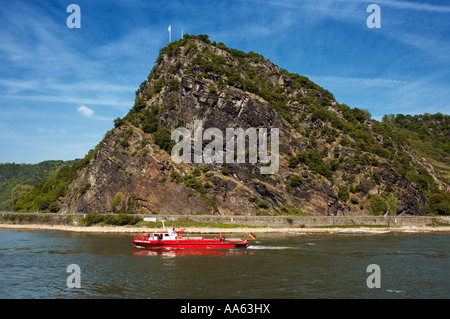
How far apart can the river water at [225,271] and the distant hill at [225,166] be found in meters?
32.5

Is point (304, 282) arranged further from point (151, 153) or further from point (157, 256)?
point (151, 153)

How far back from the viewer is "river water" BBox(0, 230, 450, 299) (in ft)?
91.7

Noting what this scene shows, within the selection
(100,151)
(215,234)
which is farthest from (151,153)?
(215,234)

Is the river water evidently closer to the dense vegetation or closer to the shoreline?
the shoreline

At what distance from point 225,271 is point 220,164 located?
56.2 meters

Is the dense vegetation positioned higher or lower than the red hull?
higher

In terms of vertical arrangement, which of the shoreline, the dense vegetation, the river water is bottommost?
the shoreline

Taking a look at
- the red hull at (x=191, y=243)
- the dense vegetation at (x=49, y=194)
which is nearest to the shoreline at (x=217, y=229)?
the dense vegetation at (x=49, y=194)

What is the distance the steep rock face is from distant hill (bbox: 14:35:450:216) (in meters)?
0.32

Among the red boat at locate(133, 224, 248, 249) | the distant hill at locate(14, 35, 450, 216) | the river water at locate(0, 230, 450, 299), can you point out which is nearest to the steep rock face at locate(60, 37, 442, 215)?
the distant hill at locate(14, 35, 450, 216)

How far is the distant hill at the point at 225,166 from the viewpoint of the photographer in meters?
84.3

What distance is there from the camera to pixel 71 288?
28969mm

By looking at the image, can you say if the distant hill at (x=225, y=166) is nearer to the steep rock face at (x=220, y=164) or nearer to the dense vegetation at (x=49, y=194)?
the steep rock face at (x=220, y=164)
